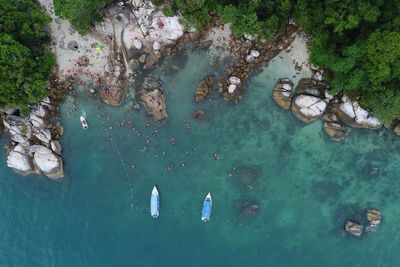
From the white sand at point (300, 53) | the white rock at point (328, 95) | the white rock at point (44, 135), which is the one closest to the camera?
the white sand at point (300, 53)

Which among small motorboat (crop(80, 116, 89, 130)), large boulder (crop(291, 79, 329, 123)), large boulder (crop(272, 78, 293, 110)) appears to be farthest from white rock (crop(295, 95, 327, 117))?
small motorboat (crop(80, 116, 89, 130))

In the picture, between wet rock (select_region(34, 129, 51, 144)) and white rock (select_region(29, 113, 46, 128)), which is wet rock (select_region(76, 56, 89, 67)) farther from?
wet rock (select_region(34, 129, 51, 144))

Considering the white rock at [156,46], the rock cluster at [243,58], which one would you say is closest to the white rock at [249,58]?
the rock cluster at [243,58]

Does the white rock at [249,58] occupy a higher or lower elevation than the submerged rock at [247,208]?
higher

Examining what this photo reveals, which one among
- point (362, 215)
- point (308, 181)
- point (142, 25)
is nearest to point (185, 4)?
point (142, 25)

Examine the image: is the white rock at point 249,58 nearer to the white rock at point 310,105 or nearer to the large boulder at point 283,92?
the large boulder at point 283,92

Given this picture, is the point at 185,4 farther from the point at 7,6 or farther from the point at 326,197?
the point at 326,197
